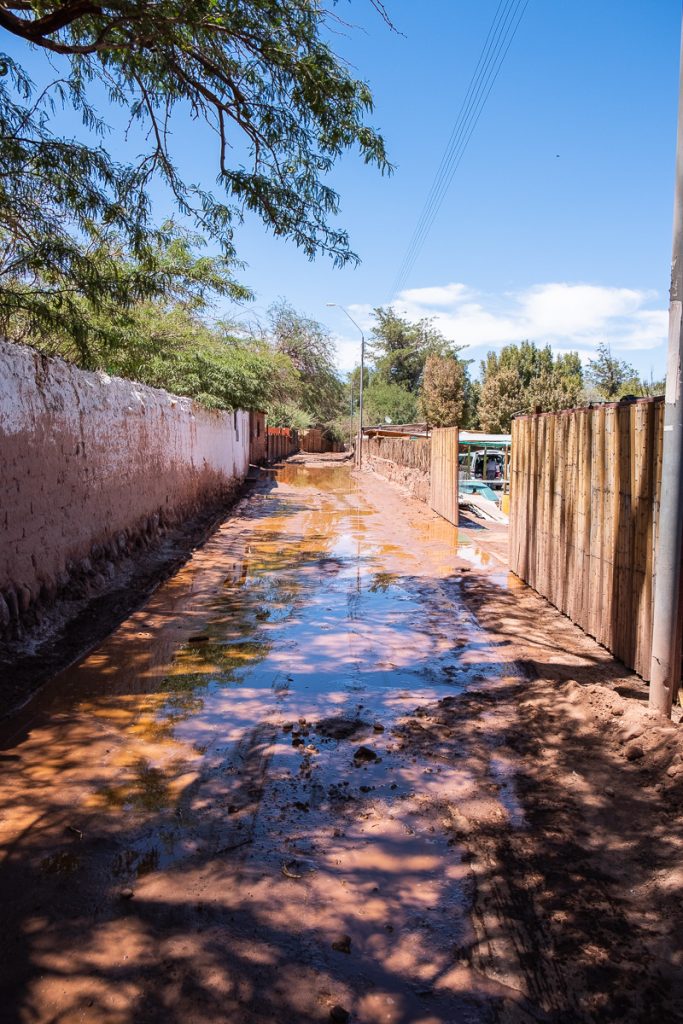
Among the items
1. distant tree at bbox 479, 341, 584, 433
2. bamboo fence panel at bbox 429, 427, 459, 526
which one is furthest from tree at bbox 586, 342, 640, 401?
bamboo fence panel at bbox 429, 427, 459, 526

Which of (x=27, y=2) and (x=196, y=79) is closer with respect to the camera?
(x=27, y=2)

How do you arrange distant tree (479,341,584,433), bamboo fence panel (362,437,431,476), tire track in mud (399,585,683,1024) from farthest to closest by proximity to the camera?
distant tree (479,341,584,433), bamboo fence panel (362,437,431,476), tire track in mud (399,585,683,1024)

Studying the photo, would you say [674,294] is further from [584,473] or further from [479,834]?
[479,834]

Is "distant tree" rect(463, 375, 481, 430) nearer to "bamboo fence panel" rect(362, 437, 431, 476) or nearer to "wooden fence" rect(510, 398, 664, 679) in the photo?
"bamboo fence panel" rect(362, 437, 431, 476)

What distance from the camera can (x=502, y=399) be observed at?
174 feet

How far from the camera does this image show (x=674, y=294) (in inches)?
180

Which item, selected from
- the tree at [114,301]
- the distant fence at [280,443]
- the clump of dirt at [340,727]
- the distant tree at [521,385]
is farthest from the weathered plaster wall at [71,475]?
the distant tree at [521,385]

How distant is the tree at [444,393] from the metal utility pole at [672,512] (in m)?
49.2

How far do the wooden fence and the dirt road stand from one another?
405 millimetres

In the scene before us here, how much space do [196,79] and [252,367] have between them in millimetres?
17430

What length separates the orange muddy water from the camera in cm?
253

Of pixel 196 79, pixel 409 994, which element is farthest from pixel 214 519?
pixel 409 994

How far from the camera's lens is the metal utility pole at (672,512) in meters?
4.55

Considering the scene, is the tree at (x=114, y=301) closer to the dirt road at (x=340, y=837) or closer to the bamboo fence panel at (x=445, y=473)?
the dirt road at (x=340, y=837)
